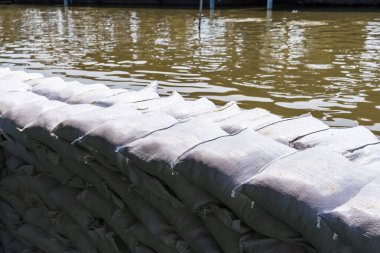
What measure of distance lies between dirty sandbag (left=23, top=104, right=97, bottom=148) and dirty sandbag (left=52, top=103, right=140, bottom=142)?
7 cm

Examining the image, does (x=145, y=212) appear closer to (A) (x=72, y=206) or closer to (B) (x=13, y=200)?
(A) (x=72, y=206)

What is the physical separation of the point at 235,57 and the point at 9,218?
21.5 ft

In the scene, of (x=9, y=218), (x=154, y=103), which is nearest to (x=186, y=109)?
(x=154, y=103)

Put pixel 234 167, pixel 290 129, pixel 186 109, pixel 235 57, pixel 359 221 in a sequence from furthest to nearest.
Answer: pixel 235 57 < pixel 186 109 < pixel 290 129 < pixel 234 167 < pixel 359 221

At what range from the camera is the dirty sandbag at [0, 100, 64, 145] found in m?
3.00

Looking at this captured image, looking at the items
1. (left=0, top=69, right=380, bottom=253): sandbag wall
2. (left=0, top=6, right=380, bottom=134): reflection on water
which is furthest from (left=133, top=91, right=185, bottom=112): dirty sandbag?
(left=0, top=6, right=380, bottom=134): reflection on water

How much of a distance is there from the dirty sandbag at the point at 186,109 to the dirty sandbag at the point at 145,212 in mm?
637

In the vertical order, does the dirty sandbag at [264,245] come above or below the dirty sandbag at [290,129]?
below

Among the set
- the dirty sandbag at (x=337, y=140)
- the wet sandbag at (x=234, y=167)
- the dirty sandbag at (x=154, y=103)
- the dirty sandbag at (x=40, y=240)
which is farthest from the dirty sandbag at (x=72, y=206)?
the dirty sandbag at (x=337, y=140)

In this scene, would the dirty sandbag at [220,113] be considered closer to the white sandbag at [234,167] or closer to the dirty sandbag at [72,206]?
the white sandbag at [234,167]

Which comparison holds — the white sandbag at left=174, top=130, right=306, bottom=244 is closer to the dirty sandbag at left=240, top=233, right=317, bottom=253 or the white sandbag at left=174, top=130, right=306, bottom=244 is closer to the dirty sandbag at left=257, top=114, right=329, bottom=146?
the dirty sandbag at left=240, top=233, right=317, bottom=253

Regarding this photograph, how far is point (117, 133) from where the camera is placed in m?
2.40

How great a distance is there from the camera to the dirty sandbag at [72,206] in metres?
2.80

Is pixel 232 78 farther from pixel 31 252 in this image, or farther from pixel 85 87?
pixel 31 252
